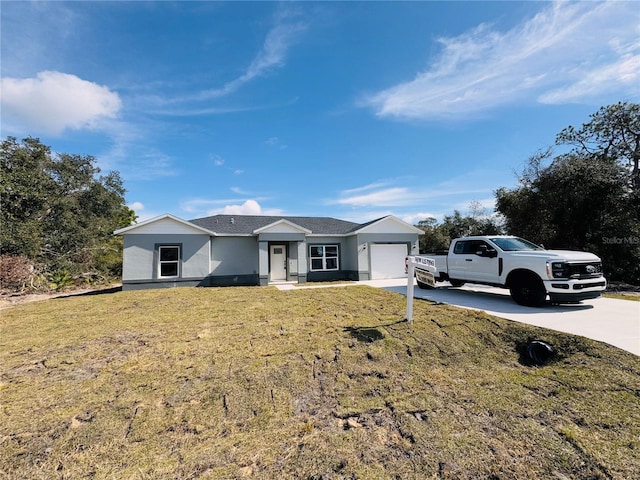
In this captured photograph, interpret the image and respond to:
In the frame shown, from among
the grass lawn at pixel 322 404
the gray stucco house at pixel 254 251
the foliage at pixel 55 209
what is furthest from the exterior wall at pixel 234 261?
the foliage at pixel 55 209

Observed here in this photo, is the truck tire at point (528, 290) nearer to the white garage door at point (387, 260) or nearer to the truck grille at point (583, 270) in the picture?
the truck grille at point (583, 270)

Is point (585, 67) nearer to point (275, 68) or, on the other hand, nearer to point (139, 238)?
point (275, 68)

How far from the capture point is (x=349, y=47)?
34.8 ft

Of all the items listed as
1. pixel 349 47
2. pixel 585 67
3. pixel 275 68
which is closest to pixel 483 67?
pixel 585 67

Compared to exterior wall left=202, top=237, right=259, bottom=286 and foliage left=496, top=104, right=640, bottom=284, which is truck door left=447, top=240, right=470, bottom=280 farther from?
exterior wall left=202, top=237, right=259, bottom=286

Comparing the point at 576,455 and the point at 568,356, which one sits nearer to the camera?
the point at 576,455

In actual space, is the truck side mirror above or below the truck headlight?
above

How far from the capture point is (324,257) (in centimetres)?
1720

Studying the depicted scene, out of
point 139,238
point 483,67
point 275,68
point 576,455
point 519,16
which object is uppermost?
point 275,68

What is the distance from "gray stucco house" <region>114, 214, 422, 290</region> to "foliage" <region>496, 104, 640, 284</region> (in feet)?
21.0

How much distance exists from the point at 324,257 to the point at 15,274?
16633mm

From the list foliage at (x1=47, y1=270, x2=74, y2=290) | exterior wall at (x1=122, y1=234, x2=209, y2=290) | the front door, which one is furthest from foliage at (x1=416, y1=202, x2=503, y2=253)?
foliage at (x1=47, y1=270, x2=74, y2=290)

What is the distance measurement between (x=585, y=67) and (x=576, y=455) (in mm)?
12993

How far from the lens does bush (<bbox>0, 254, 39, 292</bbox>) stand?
14219mm
